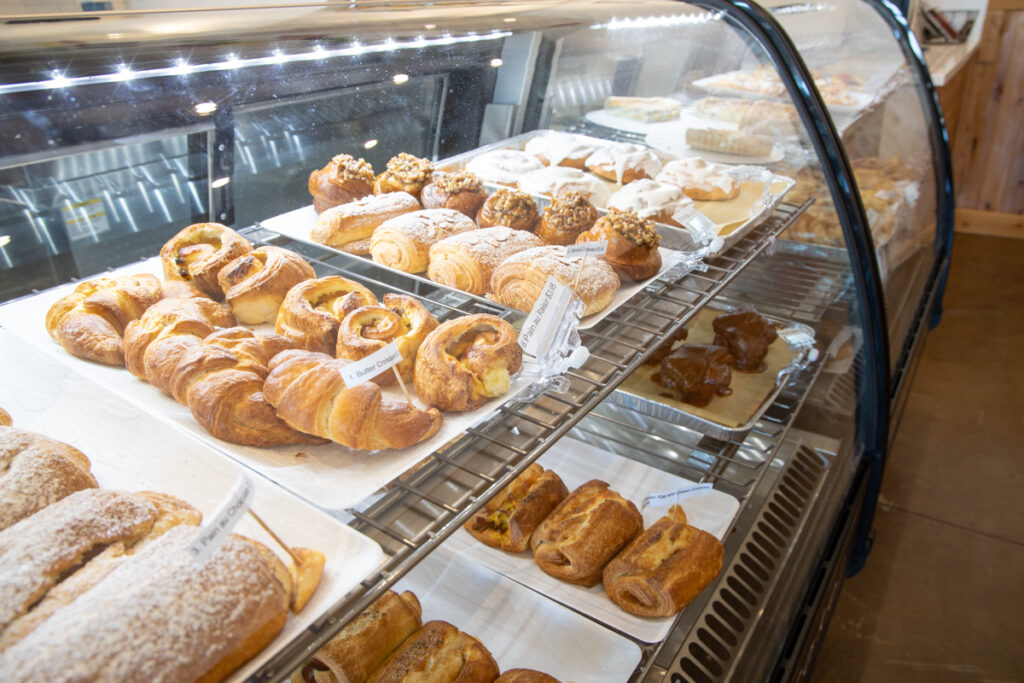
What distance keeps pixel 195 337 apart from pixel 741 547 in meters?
1.49

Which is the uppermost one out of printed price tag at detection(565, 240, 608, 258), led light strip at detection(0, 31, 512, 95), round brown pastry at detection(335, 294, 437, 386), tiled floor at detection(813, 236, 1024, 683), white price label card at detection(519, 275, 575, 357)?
led light strip at detection(0, 31, 512, 95)

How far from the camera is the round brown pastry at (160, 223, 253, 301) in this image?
1428 millimetres

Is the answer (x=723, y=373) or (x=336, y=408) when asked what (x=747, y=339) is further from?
(x=336, y=408)

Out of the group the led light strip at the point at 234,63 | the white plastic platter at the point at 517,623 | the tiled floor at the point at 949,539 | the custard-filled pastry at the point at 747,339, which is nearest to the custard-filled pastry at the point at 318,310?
the led light strip at the point at 234,63

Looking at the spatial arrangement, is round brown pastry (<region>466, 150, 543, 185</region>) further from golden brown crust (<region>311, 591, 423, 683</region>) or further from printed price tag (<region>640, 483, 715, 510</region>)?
golden brown crust (<region>311, 591, 423, 683</region>)

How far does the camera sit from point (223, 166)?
5.26ft

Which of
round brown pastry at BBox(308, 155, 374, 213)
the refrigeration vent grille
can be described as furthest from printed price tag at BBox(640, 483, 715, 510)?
round brown pastry at BBox(308, 155, 374, 213)

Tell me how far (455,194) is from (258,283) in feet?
1.98

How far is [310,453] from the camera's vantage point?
3.57ft

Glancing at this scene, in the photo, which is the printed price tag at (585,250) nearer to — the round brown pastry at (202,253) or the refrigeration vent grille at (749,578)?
the round brown pastry at (202,253)

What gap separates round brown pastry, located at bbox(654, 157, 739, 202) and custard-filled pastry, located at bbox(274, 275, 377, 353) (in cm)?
117

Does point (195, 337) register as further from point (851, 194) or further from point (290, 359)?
point (851, 194)

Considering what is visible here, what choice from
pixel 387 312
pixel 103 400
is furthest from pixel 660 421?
pixel 103 400

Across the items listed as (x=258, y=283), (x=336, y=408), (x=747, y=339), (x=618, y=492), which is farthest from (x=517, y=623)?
(x=747, y=339)
